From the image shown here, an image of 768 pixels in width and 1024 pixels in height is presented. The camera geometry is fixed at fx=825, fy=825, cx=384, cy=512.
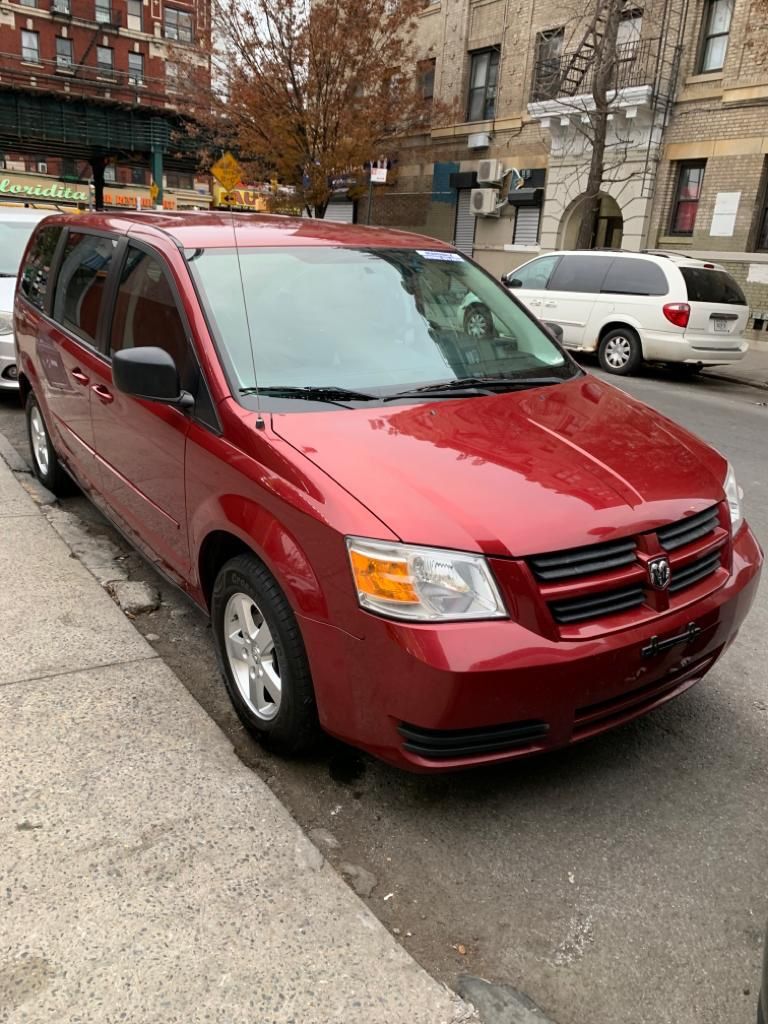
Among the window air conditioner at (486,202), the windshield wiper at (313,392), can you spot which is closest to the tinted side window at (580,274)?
the windshield wiper at (313,392)

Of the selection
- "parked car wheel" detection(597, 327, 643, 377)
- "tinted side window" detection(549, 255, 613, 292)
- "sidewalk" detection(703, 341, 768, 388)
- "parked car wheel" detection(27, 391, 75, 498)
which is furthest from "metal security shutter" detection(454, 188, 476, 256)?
"parked car wheel" detection(27, 391, 75, 498)

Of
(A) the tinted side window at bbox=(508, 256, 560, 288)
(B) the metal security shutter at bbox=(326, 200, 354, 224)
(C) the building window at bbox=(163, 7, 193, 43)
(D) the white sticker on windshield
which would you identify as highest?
(C) the building window at bbox=(163, 7, 193, 43)

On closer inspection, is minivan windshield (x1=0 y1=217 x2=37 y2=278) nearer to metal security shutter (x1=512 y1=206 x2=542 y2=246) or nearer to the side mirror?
Answer: the side mirror

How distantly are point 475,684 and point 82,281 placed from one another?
340 cm

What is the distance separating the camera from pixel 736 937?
220 centimetres

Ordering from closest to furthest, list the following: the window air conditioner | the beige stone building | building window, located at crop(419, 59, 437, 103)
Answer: the beige stone building, the window air conditioner, building window, located at crop(419, 59, 437, 103)

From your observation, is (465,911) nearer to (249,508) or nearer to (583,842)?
(583,842)

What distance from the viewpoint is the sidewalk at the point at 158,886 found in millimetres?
1933

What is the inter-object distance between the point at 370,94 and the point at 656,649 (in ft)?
75.7

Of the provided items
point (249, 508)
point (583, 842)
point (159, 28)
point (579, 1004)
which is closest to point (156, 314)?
point (249, 508)

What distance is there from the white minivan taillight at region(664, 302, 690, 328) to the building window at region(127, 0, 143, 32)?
53.1 m

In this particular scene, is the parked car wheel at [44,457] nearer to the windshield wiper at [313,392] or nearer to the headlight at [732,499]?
the windshield wiper at [313,392]

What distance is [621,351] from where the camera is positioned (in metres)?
12.2

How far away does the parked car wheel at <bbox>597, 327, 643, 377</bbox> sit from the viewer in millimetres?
12023
